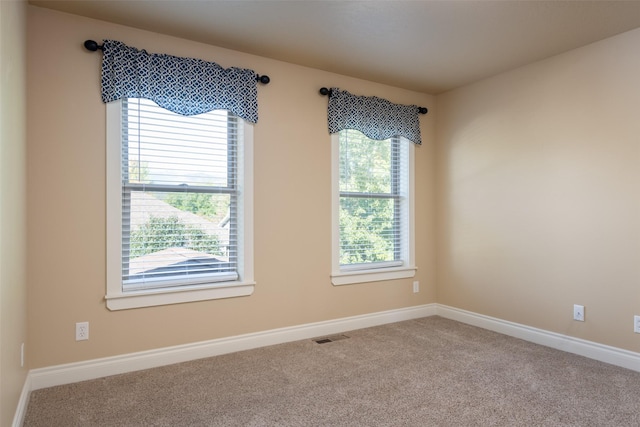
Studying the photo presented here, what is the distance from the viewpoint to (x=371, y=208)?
13.4ft

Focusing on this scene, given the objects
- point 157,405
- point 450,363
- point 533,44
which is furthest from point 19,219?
point 533,44

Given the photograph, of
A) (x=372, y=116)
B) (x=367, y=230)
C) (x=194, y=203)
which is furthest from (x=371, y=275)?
(x=194, y=203)

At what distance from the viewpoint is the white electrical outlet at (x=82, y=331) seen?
2658 mm

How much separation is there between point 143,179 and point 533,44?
308cm

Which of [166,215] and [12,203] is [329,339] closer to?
[166,215]

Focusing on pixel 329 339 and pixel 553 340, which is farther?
pixel 329 339

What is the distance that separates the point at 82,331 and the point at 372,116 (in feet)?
9.80

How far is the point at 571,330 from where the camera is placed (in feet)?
10.5

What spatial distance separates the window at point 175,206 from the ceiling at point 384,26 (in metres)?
0.60

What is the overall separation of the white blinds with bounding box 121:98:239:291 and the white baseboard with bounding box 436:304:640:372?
93.3 inches

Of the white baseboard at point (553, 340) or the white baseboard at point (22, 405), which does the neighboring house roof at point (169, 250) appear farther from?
the white baseboard at point (553, 340)

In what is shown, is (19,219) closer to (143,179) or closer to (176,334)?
(143,179)

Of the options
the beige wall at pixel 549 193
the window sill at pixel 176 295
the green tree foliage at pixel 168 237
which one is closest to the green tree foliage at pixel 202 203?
the green tree foliage at pixel 168 237

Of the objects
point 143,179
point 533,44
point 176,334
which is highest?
point 533,44
